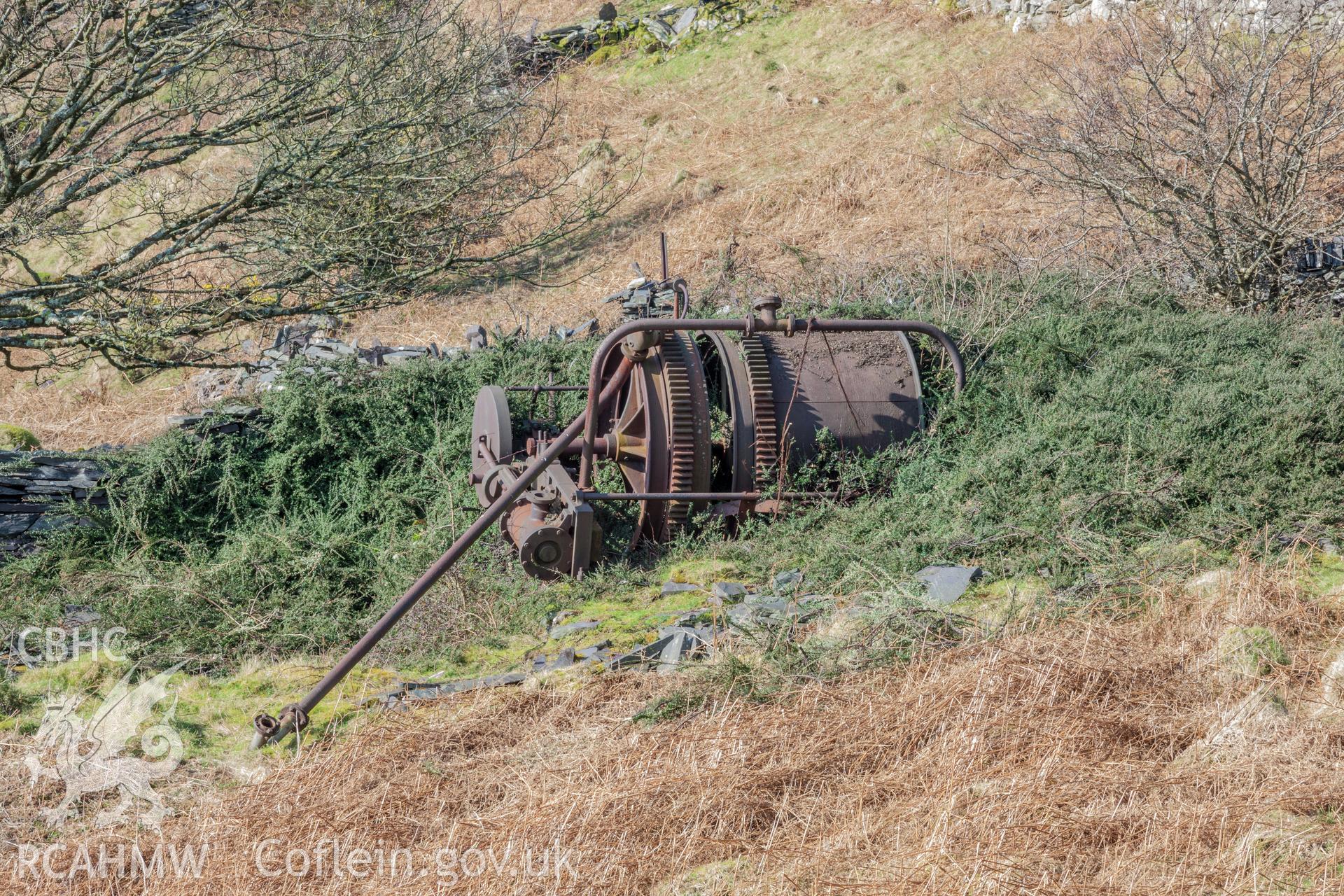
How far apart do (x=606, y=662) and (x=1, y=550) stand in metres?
4.71

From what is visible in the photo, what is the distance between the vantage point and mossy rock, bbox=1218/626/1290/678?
4.12m

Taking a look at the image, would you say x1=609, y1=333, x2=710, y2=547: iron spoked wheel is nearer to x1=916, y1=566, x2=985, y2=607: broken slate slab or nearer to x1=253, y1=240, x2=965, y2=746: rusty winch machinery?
x1=253, y1=240, x2=965, y2=746: rusty winch machinery

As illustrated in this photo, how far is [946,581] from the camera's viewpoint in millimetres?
5102

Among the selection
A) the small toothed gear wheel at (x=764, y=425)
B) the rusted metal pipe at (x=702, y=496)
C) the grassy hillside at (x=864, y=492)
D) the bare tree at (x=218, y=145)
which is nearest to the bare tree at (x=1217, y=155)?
the grassy hillside at (x=864, y=492)

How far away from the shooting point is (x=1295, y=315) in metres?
8.16

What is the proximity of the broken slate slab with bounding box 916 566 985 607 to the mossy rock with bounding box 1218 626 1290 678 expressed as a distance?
1146mm

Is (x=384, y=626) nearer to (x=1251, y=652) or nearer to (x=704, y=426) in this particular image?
(x=704, y=426)

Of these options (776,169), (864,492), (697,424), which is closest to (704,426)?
(697,424)

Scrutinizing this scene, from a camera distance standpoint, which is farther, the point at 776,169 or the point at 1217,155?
the point at 776,169

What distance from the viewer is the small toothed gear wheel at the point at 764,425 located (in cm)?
641

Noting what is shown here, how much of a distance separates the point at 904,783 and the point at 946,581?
5.47 feet

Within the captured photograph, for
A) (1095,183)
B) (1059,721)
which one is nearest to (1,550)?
(1059,721)

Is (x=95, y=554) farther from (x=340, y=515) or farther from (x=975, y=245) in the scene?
(x=975, y=245)

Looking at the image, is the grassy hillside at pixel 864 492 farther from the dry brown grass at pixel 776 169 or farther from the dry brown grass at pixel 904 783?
the dry brown grass at pixel 776 169
